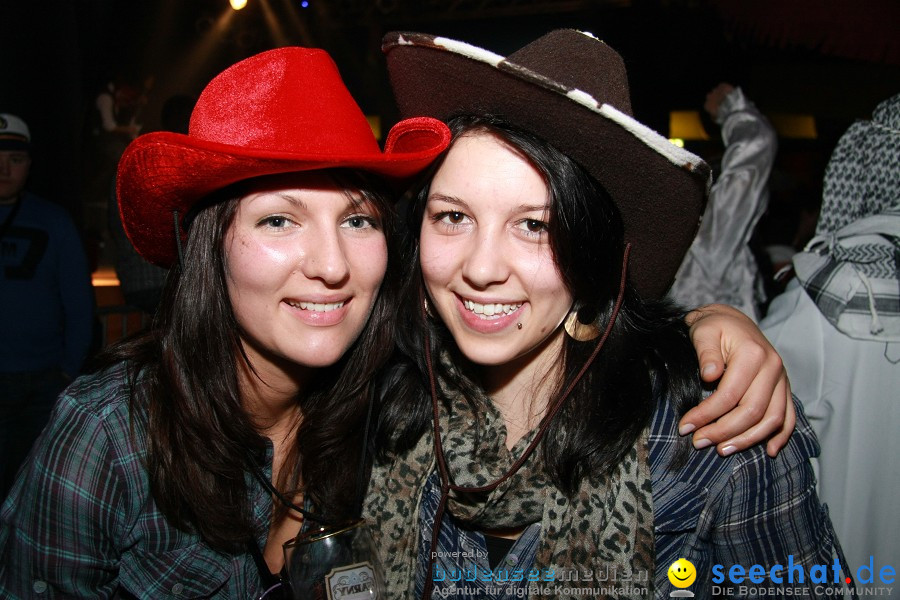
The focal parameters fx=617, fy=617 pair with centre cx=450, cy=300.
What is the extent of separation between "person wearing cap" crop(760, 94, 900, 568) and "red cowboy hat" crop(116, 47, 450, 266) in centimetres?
170

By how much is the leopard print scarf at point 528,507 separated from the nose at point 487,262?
468 millimetres

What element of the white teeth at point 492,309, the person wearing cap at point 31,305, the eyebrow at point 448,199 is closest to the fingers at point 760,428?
the white teeth at point 492,309

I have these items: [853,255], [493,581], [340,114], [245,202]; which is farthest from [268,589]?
[853,255]

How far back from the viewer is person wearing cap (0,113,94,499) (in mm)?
3508

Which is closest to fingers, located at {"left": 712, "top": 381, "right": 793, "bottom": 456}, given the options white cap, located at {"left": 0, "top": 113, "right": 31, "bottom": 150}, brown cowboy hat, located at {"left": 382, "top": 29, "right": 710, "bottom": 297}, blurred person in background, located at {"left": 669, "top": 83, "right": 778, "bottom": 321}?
brown cowboy hat, located at {"left": 382, "top": 29, "right": 710, "bottom": 297}

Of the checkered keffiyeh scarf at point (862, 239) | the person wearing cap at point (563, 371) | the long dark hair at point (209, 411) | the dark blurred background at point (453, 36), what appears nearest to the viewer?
the person wearing cap at point (563, 371)

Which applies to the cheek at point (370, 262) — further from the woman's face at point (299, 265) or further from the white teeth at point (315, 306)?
the white teeth at point (315, 306)

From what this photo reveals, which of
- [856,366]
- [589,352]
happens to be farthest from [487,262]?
[856,366]

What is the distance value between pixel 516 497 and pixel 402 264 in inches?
30.8

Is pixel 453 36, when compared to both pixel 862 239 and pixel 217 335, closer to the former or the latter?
pixel 862 239

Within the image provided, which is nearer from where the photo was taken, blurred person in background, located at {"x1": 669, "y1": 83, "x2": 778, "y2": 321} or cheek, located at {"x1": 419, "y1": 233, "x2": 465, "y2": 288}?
cheek, located at {"x1": 419, "y1": 233, "x2": 465, "y2": 288}

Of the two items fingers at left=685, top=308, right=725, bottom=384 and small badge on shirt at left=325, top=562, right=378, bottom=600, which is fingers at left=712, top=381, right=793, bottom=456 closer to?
fingers at left=685, top=308, right=725, bottom=384

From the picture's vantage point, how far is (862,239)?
2379 millimetres

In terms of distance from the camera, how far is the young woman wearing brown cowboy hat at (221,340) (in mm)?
1548
